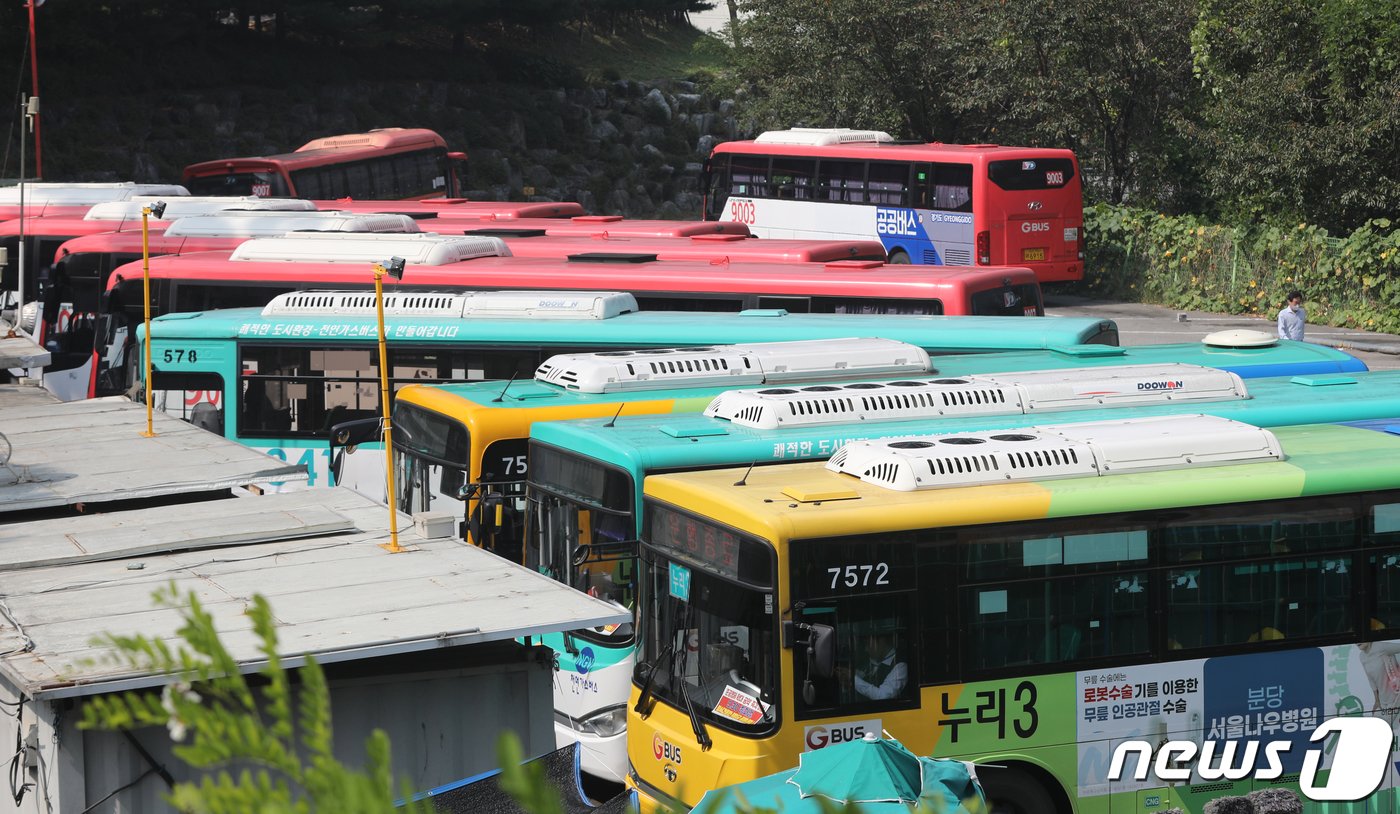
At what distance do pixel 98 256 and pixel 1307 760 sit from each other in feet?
58.9

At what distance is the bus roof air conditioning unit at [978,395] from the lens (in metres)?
10.6

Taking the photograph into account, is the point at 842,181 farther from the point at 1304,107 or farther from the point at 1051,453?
the point at 1051,453

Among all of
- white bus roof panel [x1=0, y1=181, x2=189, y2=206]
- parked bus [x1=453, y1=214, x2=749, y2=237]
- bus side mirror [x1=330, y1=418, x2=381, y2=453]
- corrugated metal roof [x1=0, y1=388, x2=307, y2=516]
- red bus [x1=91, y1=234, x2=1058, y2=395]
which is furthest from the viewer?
white bus roof panel [x1=0, y1=181, x2=189, y2=206]

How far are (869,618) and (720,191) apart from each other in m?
25.9

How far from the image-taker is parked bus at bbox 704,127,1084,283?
29.2 m

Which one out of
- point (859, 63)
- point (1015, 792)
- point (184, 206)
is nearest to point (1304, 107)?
point (859, 63)

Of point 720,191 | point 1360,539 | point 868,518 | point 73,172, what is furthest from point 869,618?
point 73,172

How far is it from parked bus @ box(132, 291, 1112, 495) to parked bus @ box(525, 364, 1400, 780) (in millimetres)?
3010

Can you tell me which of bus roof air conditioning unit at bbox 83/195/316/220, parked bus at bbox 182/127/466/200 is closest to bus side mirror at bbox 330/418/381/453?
bus roof air conditioning unit at bbox 83/195/316/220

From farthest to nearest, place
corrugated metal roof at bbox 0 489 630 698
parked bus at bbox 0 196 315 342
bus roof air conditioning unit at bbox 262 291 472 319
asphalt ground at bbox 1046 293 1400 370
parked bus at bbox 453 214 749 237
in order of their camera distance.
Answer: asphalt ground at bbox 1046 293 1400 370 < parked bus at bbox 0 196 315 342 < parked bus at bbox 453 214 749 237 < bus roof air conditioning unit at bbox 262 291 472 319 < corrugated metal roof at bbox 0 489 630 698

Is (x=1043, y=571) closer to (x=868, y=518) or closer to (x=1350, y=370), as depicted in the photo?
(x=868, y=518)

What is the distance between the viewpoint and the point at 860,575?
8.31 m

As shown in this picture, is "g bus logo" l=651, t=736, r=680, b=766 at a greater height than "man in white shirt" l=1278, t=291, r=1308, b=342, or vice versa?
"man in white shirt" l=1278, t=291, r=1308, b=342

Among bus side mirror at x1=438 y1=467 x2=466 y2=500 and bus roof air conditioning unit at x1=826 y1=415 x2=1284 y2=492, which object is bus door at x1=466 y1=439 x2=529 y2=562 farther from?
bus roof air conditioning unit at x1=826 y1=415 x2=1284 y2=492
